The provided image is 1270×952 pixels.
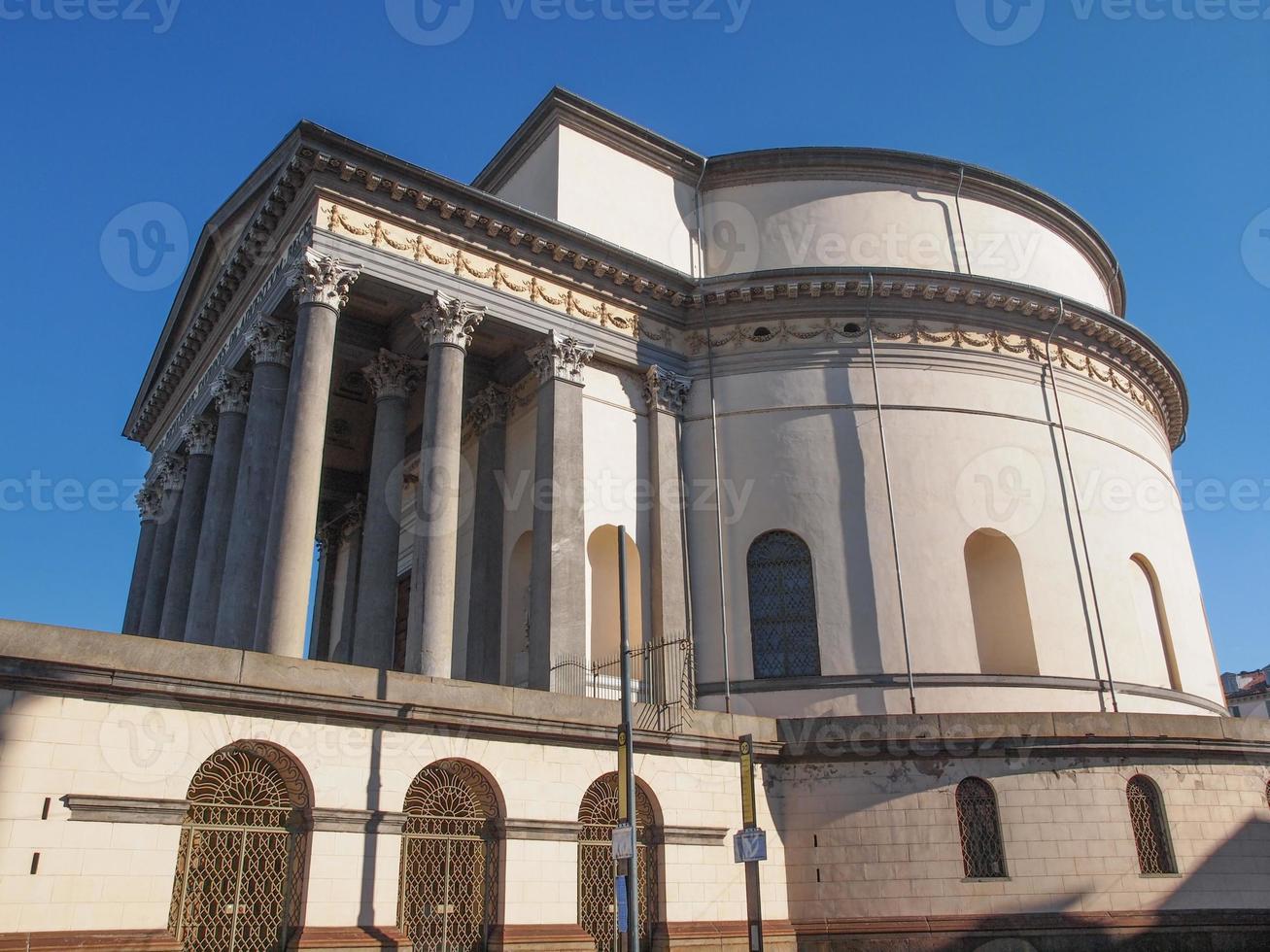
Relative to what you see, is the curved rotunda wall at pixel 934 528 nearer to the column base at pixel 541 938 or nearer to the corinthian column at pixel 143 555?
the column base at pixel 541 938

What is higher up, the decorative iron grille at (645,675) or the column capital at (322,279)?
→ the column capital at (322,279)

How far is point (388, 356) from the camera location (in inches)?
957

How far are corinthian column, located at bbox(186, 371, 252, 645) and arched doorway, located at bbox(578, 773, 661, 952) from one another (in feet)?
33.2

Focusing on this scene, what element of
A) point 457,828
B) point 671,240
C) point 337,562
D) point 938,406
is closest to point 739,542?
point 938,406

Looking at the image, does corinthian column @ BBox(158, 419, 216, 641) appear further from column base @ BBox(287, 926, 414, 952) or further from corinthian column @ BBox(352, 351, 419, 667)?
column base @ BBox(287, 926, 414, 952)

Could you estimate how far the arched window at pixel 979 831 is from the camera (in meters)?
18.1

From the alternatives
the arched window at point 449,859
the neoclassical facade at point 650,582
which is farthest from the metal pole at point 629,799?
the arched window at point 449,859

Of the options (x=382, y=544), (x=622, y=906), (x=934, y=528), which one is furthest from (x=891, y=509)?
(x=622, y=906)

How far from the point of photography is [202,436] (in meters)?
26.8

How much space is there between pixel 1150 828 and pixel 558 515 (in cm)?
1198

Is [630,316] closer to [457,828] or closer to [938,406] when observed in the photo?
[938,406]

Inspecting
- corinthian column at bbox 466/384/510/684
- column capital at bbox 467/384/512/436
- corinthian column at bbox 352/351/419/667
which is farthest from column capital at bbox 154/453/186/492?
column capital at bbox 467/384/512/436

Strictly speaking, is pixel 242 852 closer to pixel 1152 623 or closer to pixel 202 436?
pixel 202 436

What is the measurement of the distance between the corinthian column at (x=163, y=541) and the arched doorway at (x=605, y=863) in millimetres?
15064
